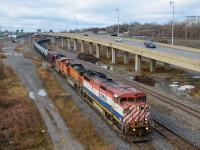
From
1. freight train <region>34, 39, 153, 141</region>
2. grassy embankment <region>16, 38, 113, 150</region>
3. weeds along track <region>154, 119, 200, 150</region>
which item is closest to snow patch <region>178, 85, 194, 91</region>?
grassy embankment <region>16, 38, 113, 150</region>

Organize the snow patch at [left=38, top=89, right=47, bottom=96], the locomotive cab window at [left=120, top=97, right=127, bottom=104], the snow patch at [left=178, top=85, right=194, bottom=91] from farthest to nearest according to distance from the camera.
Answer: the snow patch at [left=178, top=85, right=194, bottom=91] < the snow patch at [left=38, top=89, right=47, bottom=96] < the locomotive cab window at [left=120, top=97, right=127, bottom=104]

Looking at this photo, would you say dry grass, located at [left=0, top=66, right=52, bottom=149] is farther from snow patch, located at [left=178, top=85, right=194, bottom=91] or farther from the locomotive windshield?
snow patch, located at [left=178, top=85, right=194, bottom=91]

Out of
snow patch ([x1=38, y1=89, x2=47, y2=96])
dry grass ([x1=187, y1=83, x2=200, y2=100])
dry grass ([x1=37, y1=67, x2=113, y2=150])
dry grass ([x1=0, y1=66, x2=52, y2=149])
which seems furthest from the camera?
snow patch ([x1=38, y1=89, x2=47, y2=96])

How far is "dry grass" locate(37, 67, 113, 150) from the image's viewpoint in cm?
2168

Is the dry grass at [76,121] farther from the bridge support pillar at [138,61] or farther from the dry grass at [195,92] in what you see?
the bridge support pillar at [138,61]

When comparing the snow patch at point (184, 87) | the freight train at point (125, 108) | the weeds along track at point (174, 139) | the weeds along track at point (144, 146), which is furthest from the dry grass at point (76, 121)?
the snow patch at point (184, 87)

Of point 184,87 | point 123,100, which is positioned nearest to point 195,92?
point 184,87

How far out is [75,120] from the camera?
27172 millimetres

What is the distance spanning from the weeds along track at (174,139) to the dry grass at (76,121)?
480cm

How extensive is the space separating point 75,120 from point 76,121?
1.06 feet

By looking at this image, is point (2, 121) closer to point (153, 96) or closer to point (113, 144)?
point (113, 144)

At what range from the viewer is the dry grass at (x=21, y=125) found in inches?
842

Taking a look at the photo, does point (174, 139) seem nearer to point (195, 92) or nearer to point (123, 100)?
point (123, 100)

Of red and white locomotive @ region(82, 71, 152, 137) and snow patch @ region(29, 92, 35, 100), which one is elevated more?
Answer: red and white locomotive @ region(82, 71, 152, 137)
